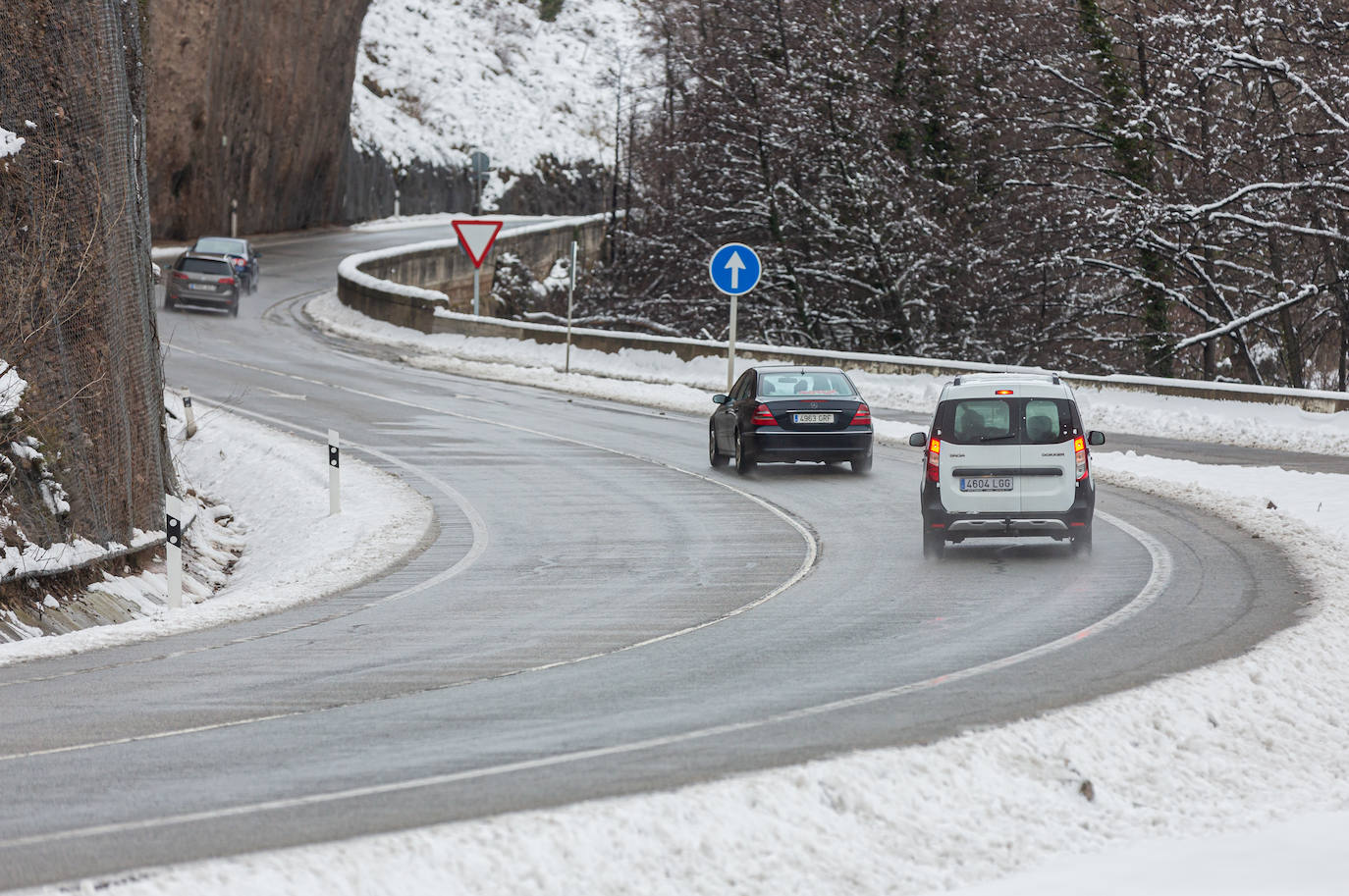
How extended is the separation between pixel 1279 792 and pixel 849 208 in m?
33.7

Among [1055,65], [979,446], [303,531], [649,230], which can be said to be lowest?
[303,531]

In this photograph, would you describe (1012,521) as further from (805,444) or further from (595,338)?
(595,338)

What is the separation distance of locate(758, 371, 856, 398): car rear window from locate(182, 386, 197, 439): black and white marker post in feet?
30.7

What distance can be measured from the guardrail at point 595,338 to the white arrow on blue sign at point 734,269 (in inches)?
187

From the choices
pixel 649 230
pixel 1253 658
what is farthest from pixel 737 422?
pixel 649 230

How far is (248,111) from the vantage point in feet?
217

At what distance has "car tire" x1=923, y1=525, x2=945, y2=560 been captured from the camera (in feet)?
50.8

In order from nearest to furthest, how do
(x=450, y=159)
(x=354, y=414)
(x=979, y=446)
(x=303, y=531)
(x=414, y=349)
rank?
(x=979, y=446)
(x=303, y=531)
(x=354, y=414)
(x=414, y=349)
(x=450, y=159)

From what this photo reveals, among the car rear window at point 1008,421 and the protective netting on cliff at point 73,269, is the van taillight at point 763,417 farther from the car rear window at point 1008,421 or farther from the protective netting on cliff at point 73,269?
the protective netting on cliff at point 73,269

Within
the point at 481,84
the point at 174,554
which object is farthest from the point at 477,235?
the point at 481,84

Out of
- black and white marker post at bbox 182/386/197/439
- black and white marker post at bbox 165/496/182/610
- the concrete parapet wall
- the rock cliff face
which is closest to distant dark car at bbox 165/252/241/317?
the concrete parapet wall

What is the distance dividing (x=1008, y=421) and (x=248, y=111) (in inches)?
2218

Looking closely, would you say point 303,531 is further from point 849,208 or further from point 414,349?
point 849,208

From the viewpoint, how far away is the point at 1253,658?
1037cm
